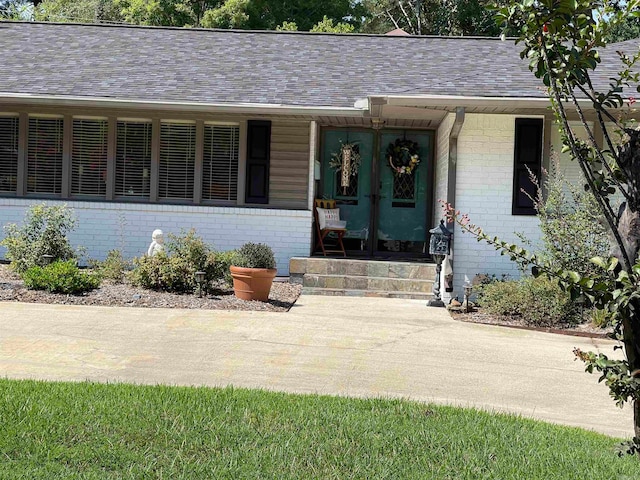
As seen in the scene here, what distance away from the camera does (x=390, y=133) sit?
14.5m

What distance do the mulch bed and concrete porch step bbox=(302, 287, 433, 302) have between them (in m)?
1.34

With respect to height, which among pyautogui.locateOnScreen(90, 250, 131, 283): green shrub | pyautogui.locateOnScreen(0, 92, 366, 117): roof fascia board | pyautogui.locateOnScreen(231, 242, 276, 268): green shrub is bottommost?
pyautogui.locateOnScreen(90, 250, 131, 283): green shrub

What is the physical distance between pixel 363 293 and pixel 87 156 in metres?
5.16

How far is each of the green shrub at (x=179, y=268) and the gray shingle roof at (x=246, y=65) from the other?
112 inches

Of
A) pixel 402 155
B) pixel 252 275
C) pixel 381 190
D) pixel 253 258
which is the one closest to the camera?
pixel 252 275

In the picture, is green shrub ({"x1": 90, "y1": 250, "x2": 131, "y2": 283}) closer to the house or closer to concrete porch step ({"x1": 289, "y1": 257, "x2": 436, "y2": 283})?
the house

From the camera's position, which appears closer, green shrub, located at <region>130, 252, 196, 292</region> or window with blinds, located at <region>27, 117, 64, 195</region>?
green shrub, located at <region>130, 252, 196, 292</region>

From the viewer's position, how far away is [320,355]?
735 cm

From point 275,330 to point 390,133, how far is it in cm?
687

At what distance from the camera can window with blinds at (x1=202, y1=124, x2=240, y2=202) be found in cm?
1323

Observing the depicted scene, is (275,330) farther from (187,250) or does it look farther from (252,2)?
(252,2)

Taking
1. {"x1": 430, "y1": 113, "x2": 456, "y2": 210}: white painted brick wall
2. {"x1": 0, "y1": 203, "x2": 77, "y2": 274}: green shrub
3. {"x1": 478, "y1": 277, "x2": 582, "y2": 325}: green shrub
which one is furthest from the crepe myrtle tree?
{"x1": 0, "y1": 203, "x2": 77, "y2": 274}: green shrub

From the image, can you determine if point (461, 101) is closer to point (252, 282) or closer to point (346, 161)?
point (346, 161)

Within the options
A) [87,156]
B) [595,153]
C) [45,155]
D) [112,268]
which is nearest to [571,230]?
[112,268]
